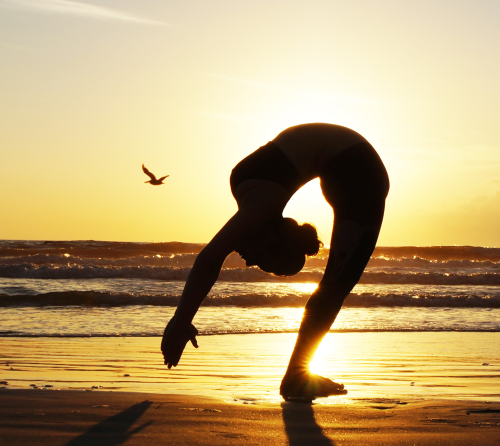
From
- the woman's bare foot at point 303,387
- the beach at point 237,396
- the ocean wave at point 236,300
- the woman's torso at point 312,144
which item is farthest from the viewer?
the ocean wave at point 236,300

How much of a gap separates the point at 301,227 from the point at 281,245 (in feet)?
0.39

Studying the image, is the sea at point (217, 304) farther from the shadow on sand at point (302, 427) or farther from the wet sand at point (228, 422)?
the shadow on sand at point (302, 427)

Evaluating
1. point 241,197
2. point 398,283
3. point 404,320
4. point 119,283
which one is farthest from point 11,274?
point 241,197

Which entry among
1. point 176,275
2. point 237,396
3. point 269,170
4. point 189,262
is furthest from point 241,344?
point 189,262

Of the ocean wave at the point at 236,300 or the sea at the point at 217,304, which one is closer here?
the sea at the point at 217,304

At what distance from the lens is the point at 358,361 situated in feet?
14.9

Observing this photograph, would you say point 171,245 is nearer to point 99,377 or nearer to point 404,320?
point 404,320

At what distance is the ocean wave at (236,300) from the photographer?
385 inches

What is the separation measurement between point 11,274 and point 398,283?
10.9 m

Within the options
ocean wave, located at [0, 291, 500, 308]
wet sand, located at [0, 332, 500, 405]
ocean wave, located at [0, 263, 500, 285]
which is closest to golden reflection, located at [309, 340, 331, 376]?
wet sand, located at [0, 332, 500, 405]

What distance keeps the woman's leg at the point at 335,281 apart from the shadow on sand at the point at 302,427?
8.1 inches

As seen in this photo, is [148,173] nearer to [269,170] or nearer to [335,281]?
[269,170]

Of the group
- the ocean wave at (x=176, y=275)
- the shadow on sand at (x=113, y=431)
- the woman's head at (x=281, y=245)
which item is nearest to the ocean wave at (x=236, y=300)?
the ocean wave at (x=176, y=275)

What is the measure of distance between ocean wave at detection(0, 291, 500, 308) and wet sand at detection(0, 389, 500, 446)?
720cm
